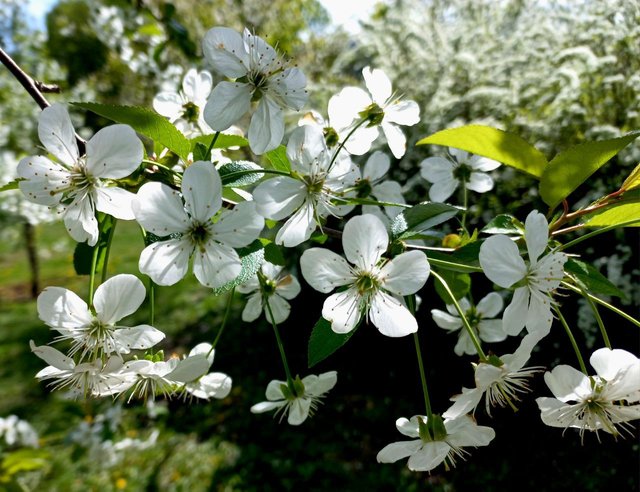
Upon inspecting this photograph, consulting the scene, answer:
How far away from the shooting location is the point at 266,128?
65 centimetres

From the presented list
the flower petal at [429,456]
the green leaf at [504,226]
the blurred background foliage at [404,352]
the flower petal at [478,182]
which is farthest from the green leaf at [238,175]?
the blurred background foliage at [404,352]

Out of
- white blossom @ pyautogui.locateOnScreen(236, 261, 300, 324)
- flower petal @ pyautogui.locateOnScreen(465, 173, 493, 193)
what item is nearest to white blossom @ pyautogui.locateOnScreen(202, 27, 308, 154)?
white blossom @ pyautogui.locateOnScreen(236, 261, 300, 324)

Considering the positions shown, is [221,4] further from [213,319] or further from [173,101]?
[173,101]

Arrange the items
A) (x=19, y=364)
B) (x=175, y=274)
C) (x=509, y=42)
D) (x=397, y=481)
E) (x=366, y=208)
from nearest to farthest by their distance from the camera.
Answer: (x=175, y=274), (x=366, y=208), (x=397, y=481), (x=509, y=42), (x=19, y=364)

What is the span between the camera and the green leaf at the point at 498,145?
2.40 ft

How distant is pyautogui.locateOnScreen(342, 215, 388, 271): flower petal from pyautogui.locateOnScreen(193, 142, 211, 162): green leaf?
0.21m

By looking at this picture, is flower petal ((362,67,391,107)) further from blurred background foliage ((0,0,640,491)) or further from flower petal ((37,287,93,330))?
blurred background foliage ((0,0,640,491))

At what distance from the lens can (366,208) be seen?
0.89 m

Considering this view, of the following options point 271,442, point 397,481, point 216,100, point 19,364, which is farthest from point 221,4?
point 216,100

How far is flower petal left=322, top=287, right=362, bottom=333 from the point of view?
24.3 inches

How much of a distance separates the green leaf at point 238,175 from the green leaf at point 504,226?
327 mm

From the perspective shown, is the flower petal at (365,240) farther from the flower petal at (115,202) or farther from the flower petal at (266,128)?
the flower petal at (115,202)

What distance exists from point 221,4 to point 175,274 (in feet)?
19.2

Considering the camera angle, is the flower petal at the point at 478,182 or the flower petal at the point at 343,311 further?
the flower petal at the point at 478,182
